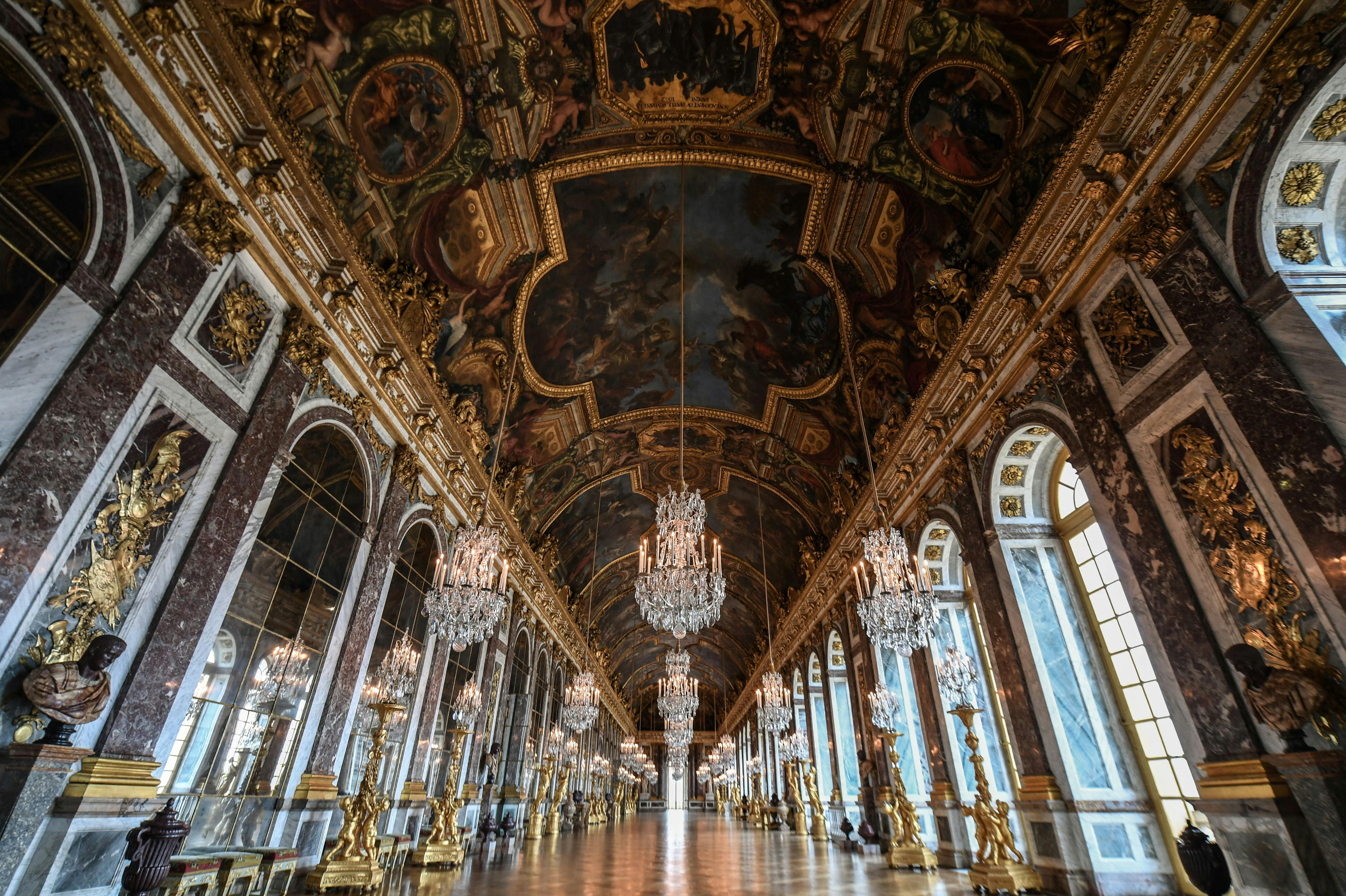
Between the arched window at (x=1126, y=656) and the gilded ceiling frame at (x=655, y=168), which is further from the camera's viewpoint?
the gilded ceiling frame at (x=655, y=168)

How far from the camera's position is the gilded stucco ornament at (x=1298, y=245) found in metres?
4.15

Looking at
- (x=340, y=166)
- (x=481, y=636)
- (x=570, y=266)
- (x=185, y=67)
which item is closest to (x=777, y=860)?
(x=481, y=636)

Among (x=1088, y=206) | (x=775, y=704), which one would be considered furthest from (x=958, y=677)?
(x=775, y=704)

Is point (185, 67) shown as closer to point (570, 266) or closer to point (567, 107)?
point (567, 107)

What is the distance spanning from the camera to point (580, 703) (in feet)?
51.7

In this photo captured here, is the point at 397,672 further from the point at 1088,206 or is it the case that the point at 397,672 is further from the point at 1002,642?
the point at 1088,206

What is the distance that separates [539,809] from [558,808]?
1.03 m

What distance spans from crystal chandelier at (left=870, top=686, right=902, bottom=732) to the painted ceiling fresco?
4406mm

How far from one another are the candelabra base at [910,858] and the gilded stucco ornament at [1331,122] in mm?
9221

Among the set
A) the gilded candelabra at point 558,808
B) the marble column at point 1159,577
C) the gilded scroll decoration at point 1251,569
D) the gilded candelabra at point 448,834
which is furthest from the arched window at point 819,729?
the gilded scroll decoration at point 1251,569

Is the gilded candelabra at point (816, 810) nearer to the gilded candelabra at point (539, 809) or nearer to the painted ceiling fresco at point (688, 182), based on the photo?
→ the gilded candelabra at point (539, 809)

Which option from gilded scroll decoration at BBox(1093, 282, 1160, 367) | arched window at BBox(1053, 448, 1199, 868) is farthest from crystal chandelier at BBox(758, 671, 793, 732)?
gilded scroll decoration at BBox(1093, 282, 1160, 367)

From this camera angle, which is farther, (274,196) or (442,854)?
(442,854)

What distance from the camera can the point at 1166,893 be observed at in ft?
18.1
